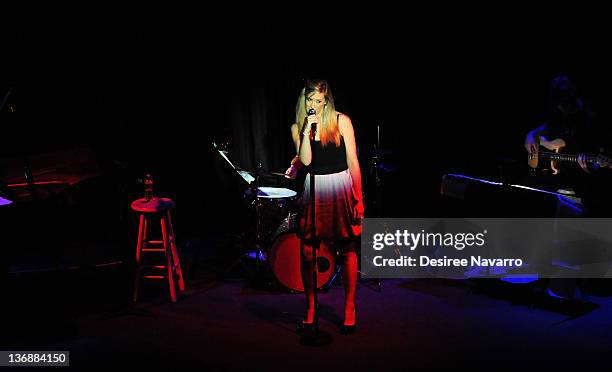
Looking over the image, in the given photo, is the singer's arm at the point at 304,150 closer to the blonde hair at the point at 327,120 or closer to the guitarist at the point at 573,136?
the blonde hair at the point at 327,120

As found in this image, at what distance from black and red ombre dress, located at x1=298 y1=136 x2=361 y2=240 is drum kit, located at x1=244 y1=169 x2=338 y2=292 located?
75 cm

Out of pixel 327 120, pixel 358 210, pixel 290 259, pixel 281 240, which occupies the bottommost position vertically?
pixel 290 259

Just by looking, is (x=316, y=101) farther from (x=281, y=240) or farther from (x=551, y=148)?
(x=551, y=148)

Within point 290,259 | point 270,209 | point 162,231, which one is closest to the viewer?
point 162,231

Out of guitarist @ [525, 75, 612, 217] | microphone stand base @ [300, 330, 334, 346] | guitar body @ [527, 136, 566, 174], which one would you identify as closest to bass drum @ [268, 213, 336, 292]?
microphone stand base @ [300, 330, 334, 346]

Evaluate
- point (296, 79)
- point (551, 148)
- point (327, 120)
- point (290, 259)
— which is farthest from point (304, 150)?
point (296, 79)

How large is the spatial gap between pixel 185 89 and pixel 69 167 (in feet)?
6.34

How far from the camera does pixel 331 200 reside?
14.3ft

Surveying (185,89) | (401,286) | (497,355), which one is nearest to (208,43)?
(185,89)

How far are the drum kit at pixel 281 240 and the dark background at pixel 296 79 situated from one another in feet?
3.67

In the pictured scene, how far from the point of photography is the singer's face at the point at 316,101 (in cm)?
418

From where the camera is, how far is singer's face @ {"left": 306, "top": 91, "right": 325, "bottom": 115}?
4176 mm

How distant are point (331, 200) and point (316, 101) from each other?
0.69m

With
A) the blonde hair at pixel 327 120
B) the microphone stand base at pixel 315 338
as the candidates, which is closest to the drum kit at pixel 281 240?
the microphone stand base at pixel 315 338
